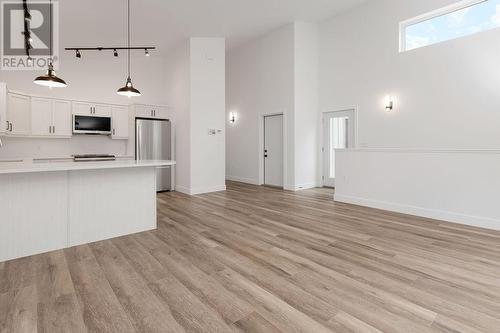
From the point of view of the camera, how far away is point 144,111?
6.74 meters

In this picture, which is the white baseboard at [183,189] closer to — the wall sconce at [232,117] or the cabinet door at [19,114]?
the wall sconce at [232,117]

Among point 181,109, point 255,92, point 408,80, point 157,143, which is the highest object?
point 255,92

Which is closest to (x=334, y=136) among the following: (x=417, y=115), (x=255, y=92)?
(x=417, y=115)

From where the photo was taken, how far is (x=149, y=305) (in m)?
1.87

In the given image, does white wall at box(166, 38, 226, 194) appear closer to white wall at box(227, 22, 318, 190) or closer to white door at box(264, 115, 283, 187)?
white wall at box(227, 22, 318, 190)

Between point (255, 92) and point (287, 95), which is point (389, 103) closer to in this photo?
point (287, 95)

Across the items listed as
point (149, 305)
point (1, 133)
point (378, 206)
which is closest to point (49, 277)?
point (149, 305)

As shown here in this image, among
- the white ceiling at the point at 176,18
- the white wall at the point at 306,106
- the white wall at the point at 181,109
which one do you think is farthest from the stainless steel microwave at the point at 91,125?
the white wall at the point at 306,106

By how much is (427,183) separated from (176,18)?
19.1 feet

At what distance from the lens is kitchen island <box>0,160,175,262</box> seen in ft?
8.76

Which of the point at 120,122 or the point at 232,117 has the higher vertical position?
the point at 232,117

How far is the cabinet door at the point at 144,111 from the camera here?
662cm

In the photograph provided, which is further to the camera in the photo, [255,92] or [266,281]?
[255,92]

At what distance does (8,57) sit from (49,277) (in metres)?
5.96
